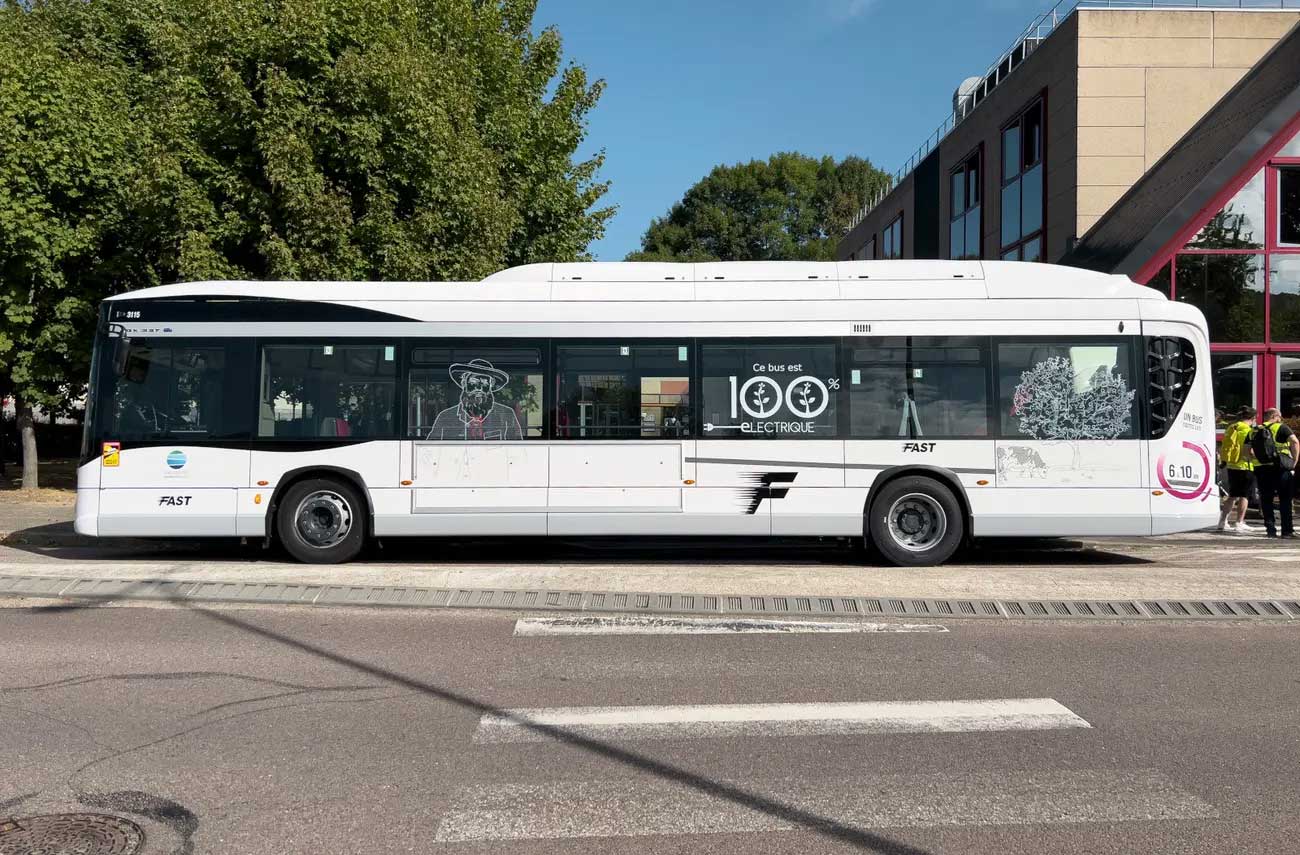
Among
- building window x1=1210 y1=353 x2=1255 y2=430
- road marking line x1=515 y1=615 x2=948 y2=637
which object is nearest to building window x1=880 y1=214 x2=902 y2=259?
building window x1=1210 y1=353 x2=1255 y2=430

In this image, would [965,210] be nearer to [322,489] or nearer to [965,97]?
[965,97]

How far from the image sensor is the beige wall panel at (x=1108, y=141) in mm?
24734

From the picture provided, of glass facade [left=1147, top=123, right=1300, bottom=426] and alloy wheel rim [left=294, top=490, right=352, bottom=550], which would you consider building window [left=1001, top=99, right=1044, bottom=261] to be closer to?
glass facade [left=1147, top=123, right=1300, bottom=426]

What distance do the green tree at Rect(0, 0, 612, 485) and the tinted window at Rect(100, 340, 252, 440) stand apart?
17.8 feet

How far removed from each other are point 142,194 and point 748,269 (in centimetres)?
1074

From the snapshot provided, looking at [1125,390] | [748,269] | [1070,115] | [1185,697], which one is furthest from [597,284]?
[1070,115]

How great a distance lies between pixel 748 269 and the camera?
474 inches

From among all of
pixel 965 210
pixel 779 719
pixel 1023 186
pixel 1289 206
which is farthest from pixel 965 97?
pixel 779 719

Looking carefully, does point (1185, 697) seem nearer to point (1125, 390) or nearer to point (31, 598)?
point (1125, 390)

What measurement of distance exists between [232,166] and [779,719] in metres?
15.1

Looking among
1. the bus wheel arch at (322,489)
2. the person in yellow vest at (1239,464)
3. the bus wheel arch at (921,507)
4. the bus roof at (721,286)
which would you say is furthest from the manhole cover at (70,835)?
the person in yellow vest at (1239,464)

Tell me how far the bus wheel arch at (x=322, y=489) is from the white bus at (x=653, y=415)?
3 centimetres

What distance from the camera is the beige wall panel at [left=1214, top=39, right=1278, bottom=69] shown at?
966 inches

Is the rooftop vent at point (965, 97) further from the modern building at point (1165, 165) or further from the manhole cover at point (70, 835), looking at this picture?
the manhole cover at point (70, 835)
